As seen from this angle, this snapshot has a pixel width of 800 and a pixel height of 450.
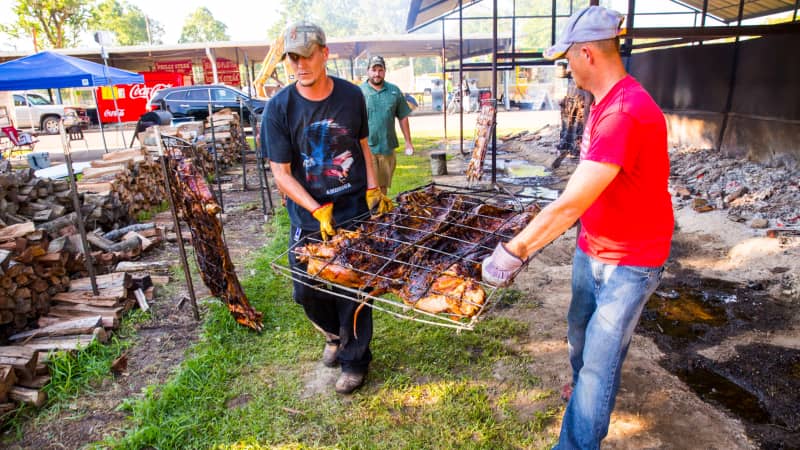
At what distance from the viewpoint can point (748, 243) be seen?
497 cm

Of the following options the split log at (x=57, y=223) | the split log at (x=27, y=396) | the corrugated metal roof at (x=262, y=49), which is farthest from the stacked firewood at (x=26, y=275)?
the corrugated metal roof at (x=262, y=49)

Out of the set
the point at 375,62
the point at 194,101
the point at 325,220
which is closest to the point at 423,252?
the point at 325,220

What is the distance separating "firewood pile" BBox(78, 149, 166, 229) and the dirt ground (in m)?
2.30

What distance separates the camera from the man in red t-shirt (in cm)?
179

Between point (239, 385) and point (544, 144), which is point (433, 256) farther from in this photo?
point (544, 144)

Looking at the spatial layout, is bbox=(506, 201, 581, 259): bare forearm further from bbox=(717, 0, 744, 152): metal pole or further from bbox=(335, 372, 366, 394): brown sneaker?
bbox=(717, 0, 744, 152): metal pole

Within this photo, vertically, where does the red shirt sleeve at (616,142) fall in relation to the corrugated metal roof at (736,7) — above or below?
below

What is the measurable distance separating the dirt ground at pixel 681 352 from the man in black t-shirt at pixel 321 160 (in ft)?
1.69

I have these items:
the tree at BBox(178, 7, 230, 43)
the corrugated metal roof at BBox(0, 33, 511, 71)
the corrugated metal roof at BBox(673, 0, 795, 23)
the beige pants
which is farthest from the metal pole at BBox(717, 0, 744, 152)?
the tree at BBox(178, 7, 230, 43)

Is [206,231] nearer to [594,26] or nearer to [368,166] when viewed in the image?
[368,166]

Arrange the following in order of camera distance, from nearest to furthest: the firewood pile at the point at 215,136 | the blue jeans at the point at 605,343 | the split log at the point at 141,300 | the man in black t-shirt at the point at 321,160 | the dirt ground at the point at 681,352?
the blue jeans at the point at 605,343 → the dirt ground at the point at 681,352 → the man in black t-shirt at the point at 321,160 → the split log at the point at 141,300 → the firewood pile at the point at 215,136

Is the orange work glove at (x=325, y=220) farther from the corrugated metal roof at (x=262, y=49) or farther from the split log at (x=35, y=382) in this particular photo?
the corrugated metal roof at (x=262, y=49)

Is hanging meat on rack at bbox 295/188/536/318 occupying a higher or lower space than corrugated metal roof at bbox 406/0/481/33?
lower

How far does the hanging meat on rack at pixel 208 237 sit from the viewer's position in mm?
3689
